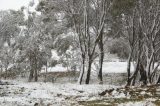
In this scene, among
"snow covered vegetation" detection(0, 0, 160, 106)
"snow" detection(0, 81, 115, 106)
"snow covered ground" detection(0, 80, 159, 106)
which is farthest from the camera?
"snow covered vegetation" detection(0, 0, 160, 106)

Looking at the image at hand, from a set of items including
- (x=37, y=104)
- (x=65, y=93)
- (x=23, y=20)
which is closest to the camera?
(x=37, y=104)

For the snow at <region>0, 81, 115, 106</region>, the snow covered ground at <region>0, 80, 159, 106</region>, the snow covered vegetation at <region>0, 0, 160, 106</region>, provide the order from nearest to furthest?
the snow covered ground at <region>0, 80, 159, 106</region>
the snow at <region>0, 81, 115, 106</region>
the snow covered vegetation at <region>0, 0, 160, 106</region>

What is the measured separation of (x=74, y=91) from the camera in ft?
91.5

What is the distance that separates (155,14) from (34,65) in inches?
862

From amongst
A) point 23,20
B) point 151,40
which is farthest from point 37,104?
point 23,20

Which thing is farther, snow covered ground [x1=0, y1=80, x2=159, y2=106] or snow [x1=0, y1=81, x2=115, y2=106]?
snow [x1=0, y1=81, x2=115, y2=106]

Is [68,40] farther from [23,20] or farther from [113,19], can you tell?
[113,19]

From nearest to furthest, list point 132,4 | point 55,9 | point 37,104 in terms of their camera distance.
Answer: point 37,104, point 132,4, point 55,9

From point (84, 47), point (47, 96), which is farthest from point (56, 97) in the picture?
point (84, 47)

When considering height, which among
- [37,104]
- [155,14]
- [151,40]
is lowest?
[37,104]

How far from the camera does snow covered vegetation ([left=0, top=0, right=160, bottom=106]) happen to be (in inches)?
953

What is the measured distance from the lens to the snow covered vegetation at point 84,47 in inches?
953

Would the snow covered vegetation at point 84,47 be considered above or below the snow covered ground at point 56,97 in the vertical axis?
above

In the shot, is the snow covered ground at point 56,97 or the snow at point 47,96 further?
the snow at point 47,96
